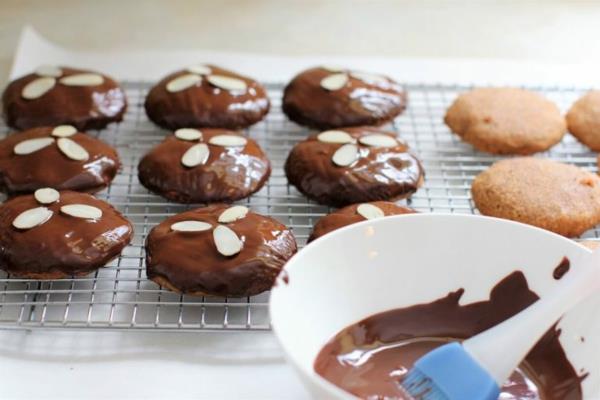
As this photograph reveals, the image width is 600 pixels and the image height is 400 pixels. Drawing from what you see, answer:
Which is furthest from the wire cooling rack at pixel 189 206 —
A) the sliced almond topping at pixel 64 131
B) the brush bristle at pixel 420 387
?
the brush bristle at pixel 420 387

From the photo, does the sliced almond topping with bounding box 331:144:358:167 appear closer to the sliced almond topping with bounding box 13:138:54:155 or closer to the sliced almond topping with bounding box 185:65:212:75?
the sliced almond topping with bounding box 185:65:212:75

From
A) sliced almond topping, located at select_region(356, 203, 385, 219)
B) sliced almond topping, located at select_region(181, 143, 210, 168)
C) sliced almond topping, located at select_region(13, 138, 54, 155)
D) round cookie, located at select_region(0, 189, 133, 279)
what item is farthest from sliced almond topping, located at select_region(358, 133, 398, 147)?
sliced almond topping, located at select_region(13, 138, 54, 155)

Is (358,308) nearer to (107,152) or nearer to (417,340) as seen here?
(417,340)

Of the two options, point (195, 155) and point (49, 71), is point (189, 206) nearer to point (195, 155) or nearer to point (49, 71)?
point (195, 155)

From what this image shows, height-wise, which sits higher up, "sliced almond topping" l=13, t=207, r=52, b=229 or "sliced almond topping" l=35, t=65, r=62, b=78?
"sliced almond topping" l=35, t=65, r=62, b=78

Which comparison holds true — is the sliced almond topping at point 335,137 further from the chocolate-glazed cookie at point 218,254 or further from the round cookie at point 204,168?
the chocolate-glazed cookie at point 218,254

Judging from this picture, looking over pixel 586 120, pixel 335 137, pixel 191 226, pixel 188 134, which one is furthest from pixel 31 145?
pixel 586 120
